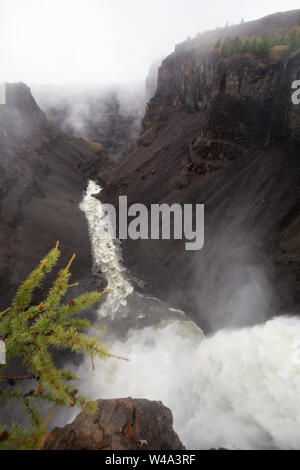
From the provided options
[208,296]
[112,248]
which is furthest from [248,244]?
[112,248]

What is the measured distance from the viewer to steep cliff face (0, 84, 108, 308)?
24422mm

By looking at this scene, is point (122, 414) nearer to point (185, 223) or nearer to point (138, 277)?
point (138, 277)

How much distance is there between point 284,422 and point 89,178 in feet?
218

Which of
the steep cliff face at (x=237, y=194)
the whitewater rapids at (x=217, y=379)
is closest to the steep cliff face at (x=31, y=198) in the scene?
the steep cliff face at (x=237, y=194)

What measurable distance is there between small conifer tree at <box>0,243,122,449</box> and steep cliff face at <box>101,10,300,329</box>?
13.7 meters

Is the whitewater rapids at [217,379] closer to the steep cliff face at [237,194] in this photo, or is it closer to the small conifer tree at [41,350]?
the steep cliff face at [237,194]

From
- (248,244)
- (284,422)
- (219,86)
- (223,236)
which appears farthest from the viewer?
(219,86)

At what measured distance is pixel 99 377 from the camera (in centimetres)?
1577

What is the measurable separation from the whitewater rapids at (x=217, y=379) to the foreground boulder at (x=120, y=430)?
2753 millimetres

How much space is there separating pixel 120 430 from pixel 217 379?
310 inches

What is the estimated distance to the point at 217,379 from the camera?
13.1m

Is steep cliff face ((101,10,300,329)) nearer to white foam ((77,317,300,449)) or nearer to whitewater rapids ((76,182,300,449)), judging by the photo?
whitewater rapids ((76,182,300,449))

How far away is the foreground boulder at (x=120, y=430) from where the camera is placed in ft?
20.8

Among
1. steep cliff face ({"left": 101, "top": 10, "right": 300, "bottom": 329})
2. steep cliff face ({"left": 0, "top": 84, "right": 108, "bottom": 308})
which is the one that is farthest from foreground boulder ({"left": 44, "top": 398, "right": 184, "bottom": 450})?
steep cliff face ({"left": 0, "top": 84, "right": 108, "bottom": 308})
